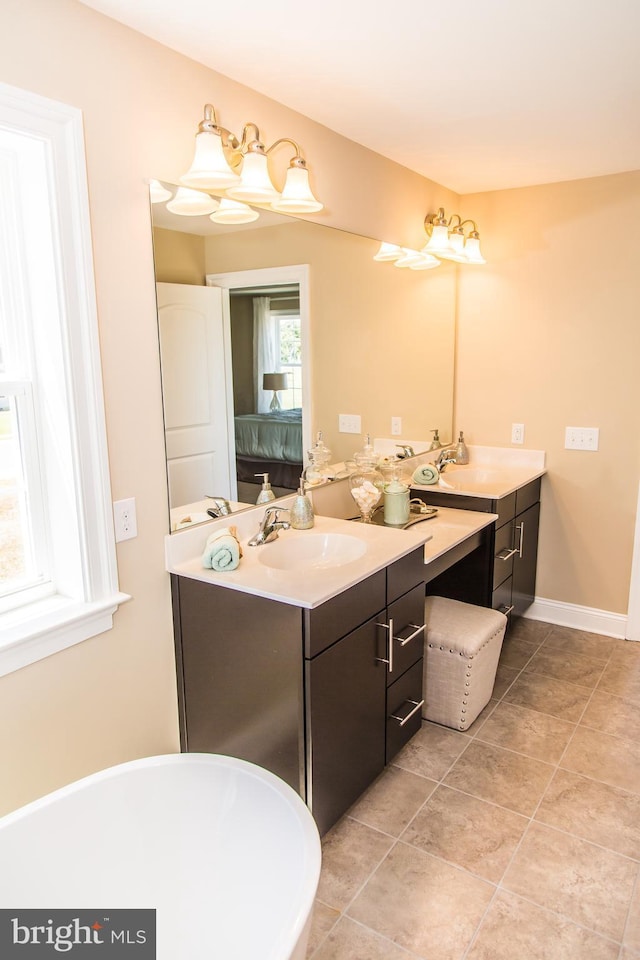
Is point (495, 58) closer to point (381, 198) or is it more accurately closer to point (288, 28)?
point (288, 28)

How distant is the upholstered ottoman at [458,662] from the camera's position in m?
2.50

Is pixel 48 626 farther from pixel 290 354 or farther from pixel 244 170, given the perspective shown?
pixel 244 170

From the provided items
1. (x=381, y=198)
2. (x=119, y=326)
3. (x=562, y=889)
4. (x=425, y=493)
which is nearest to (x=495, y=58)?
(x=381, y=198)

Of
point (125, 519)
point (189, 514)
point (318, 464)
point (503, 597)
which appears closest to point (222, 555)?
point (189, 514)

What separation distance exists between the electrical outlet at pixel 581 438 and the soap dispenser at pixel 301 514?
172cm

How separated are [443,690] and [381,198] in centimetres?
212

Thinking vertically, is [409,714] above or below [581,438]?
below

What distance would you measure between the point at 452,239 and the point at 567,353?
0.84m

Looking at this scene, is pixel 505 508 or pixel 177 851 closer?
pixel 177 851

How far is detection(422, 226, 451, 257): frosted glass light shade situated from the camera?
3.21 m

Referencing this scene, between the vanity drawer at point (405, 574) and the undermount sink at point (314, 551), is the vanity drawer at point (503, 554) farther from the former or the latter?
the undermount sink at point (314, 551)

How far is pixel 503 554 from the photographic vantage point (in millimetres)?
3104

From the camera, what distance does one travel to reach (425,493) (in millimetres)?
3215

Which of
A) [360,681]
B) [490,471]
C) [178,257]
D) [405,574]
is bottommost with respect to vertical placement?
[360,681]
